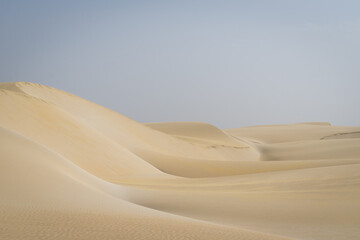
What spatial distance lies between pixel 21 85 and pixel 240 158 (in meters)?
18.6

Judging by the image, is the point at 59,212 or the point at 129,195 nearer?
the point at 59,212

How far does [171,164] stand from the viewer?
20.3 meters

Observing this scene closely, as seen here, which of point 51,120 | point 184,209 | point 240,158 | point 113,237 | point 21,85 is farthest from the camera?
point 240,158

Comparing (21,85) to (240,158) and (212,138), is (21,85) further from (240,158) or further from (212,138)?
(212,138)

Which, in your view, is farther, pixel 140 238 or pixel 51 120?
pixel 51 120

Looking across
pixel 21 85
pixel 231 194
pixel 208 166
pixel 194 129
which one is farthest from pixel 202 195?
pixel 194 129

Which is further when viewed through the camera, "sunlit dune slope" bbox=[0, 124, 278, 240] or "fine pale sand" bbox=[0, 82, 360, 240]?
"fine pale sand" bbox=[0, 82, 360, 240]

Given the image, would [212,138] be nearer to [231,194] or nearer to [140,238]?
[231,194]

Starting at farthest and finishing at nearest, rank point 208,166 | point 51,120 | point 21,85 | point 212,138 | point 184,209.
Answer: point 212,138 → point 21,85 → point 208,166 → point 51,120 → point 184,209

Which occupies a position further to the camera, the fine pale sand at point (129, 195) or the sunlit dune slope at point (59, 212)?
the fine pale sand at point (129, 195)

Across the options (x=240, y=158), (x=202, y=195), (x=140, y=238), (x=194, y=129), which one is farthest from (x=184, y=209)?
(x=194, y=129)

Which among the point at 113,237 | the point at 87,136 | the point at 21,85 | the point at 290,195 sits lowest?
the point at 113,237

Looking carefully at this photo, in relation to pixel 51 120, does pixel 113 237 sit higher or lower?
lower

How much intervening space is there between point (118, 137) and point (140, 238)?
798 inches
